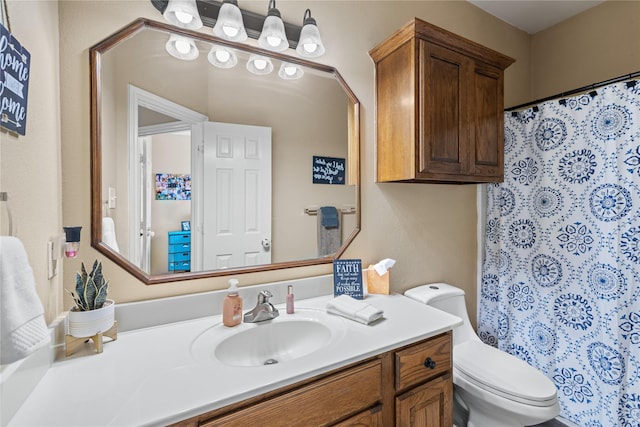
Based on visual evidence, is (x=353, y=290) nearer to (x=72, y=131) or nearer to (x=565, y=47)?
(x=72, y=131)

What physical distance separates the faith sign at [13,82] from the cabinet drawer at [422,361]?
1.19 m

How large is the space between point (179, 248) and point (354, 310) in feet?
2.36

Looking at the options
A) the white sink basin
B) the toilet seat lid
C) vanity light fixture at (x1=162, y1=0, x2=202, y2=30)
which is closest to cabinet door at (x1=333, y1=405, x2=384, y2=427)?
the white sink basin

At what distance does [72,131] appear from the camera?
980 millimetres

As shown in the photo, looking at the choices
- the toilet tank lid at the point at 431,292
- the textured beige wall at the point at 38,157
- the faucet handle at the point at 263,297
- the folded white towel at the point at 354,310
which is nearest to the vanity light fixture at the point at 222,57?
the textured beige wall at the point at 38,157

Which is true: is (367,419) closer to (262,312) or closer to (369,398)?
(369,398)

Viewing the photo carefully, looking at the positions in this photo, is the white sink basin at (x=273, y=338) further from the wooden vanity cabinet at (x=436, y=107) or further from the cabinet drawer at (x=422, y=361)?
the wooden vanity cabinet at (x=436, y=107)

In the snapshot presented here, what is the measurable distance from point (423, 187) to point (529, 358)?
4.04 feet

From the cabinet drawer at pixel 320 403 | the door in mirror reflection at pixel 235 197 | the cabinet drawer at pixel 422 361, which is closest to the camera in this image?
the cabinet drawer at pixel 320 403

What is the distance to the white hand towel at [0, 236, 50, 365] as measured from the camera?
0.43 meters

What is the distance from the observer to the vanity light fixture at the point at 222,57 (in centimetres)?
119

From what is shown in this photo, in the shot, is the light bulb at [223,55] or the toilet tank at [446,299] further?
the toilet tank at [446,299]

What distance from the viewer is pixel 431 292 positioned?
1.60m

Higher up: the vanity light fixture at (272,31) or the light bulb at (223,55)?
the vanity light fixture at (272,31)
